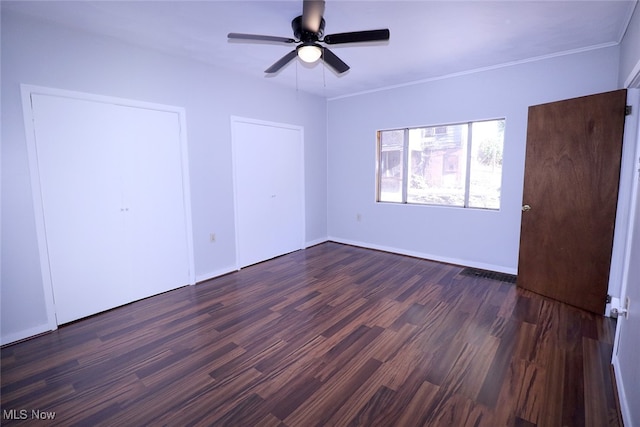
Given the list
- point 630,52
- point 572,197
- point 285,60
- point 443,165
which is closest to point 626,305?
point 572,197

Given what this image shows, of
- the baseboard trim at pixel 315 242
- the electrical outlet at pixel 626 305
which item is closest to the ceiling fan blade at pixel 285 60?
the electrical outlet at pixel 626 305

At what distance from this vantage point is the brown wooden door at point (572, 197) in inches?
104

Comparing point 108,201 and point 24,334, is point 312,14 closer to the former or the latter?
point 108,201

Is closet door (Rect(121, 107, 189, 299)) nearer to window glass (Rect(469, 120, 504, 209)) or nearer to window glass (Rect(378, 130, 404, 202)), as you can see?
window glass (Rect(378, 130, 404, 202))

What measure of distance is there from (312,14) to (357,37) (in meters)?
0.37

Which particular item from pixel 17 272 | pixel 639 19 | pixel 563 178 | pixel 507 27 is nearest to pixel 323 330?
pixel 17 272

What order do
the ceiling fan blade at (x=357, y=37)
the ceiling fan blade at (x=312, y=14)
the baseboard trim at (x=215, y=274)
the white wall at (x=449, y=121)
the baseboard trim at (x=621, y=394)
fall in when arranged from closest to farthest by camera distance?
the baseboard trim at (x=621, y=394)
the ceiling fan blade at (x=312, y=14)
the ceiling fan blade at (x=357, y=37)
the white wall at (x=449, y=121)
the baseboard trim at (x=215, y=274)

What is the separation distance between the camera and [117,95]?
278 cm

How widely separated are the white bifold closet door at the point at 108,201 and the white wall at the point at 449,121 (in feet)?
8.98

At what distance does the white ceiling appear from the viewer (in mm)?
2197

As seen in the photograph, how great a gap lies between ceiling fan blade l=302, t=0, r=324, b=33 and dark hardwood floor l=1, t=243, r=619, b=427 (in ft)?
7.67

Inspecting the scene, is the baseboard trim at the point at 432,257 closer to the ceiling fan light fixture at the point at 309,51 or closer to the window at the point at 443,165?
the window at the point at 443,165

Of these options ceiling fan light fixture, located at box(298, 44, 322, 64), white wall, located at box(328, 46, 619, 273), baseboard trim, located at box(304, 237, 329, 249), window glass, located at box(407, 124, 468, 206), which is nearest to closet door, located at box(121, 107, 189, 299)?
ceiling fan light fixture, located at box(298, 44, 322, 64)

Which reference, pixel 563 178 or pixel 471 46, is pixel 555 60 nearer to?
pixel 471 46
